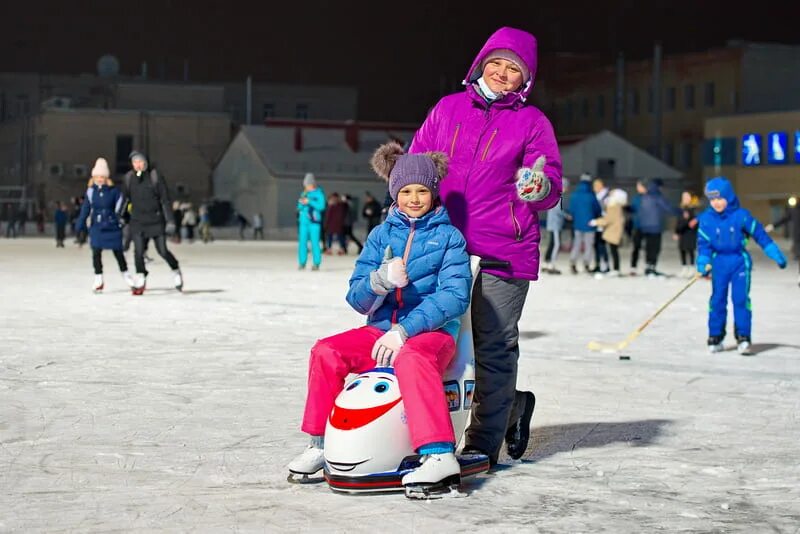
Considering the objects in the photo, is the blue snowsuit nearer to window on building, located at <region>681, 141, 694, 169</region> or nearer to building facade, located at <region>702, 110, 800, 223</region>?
building facade, located at <region>702, 110, 800, 223</region>

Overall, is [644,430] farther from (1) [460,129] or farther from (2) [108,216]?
(2) [108,216]

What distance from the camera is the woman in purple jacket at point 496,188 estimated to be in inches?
210

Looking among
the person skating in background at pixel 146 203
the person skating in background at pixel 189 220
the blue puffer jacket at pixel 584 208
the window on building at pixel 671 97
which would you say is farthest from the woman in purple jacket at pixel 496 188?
the window on building at pixel 671 97

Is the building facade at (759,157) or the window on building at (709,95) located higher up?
the window on building at (709,95)

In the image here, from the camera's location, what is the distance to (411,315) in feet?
16.3

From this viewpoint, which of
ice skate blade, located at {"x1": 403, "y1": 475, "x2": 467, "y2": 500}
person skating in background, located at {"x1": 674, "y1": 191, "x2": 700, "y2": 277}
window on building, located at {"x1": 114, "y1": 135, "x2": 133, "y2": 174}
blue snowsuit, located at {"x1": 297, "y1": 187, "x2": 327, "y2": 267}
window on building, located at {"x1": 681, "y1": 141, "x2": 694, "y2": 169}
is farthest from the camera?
window on building, located at {"x1": 114, "y1": 135, "x2": 133, "y2": 174}

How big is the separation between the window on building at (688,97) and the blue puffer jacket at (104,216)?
57.5 metres

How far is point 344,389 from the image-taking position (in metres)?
4.96

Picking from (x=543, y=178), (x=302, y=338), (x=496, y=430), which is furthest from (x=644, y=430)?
(x=302, y=338)

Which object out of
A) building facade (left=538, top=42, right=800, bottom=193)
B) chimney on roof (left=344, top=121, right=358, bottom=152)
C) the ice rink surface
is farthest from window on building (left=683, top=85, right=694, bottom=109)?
the ice rink surface

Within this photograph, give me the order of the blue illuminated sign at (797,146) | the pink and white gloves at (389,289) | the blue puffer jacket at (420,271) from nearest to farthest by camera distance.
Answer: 1. the pink and white gloves at (389,289)
2. the blue puffer jacket at (420,271)
3. the blue illuminated sign at (797,146)

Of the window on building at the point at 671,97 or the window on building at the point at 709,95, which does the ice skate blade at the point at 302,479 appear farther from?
the window on building at the point at 671,97

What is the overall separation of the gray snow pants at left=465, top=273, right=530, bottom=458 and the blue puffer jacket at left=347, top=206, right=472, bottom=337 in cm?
27

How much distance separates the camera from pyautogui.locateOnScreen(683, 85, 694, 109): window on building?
69812mm
